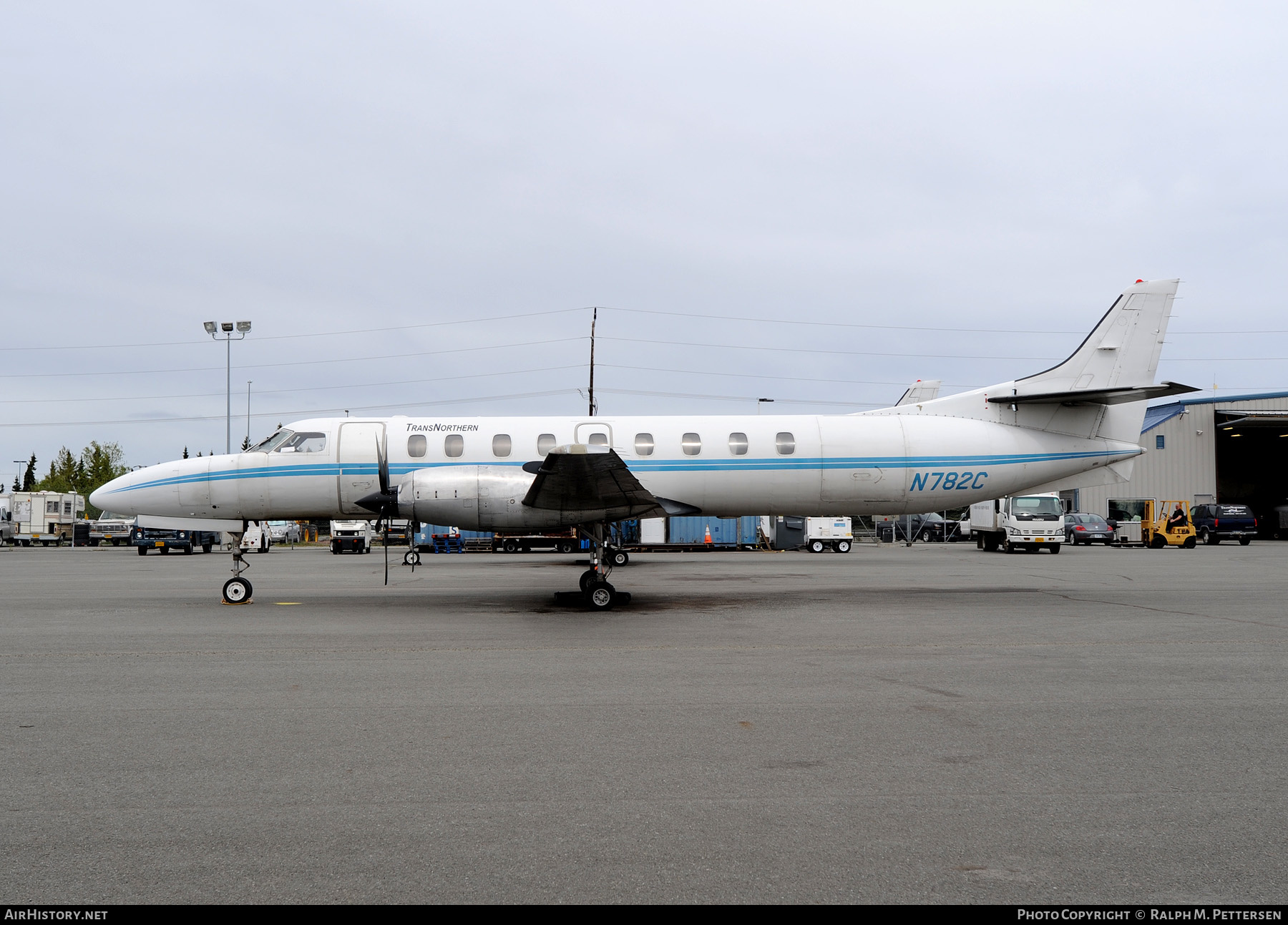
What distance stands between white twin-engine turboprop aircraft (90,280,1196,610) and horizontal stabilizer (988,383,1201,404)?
0.12 ft

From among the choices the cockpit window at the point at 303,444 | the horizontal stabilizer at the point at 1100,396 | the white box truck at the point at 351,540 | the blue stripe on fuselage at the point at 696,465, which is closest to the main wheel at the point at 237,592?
the blue stripe on fuselage at the point at 696,465

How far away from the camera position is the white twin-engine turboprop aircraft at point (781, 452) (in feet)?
50.4

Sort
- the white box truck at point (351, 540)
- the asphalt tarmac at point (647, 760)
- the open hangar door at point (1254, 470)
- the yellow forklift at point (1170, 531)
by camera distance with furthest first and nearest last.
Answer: the open hangar door at point (1254, 470) < the yellow forklift at point (1170, 531) < the white box truck at point (351, 540) < the asphalt tarmac at point (647, 760)

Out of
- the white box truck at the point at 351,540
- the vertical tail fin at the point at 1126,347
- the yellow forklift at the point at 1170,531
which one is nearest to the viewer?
the vertical tail fin at the point at 1126,347

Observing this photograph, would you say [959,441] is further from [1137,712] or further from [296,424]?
[296,424]

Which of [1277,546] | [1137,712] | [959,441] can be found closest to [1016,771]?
[1137,712]

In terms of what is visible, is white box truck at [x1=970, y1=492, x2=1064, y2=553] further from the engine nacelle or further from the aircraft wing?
the engine nacelle

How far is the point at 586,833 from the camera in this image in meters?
3.88

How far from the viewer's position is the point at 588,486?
12.4 metres

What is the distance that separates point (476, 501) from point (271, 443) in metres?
5.12

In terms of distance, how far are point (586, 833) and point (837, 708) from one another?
3105 mm

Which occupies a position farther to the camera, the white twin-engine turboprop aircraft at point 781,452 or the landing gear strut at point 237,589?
the white twin-engine turboprop aircraft at point 781,452

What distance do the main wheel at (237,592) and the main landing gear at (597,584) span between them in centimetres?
529

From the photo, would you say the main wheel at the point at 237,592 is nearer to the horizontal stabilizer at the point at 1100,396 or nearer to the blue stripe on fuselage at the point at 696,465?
the blue stripe on fuselage at the point at 696,465
